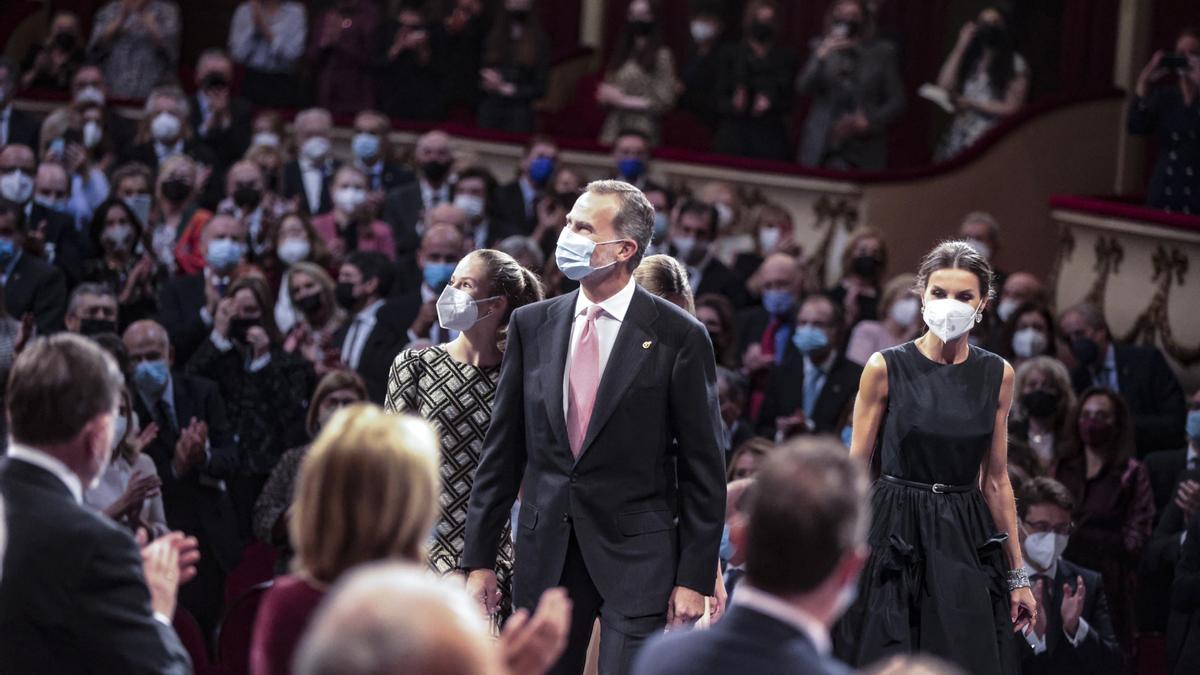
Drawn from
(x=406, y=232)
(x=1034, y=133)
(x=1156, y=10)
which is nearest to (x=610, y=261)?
(x=406, y=232)

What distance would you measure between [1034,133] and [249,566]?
655 centimetres

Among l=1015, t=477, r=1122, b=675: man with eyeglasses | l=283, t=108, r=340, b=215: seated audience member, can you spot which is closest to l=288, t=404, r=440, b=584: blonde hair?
l=1015, t=477, r=1122, b=675: man with eyeglasses

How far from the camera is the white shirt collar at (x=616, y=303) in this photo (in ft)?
16.1

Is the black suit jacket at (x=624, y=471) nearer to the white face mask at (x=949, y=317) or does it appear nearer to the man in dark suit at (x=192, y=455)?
the white face mask at (x=949, y=317)

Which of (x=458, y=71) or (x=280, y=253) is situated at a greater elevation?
(x=458, y=71)

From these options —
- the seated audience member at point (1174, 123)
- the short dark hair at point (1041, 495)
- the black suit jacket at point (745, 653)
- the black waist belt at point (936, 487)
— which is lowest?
the short dark hair at point (1041, 495)

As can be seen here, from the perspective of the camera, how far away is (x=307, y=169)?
11352mm

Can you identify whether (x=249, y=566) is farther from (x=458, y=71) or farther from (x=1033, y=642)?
(x=458, y=71)

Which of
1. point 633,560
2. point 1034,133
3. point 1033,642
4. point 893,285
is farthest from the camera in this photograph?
point 1034,133

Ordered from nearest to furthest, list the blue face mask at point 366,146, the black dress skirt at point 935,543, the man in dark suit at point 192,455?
the black dress skirt at point 935,543 → the man in dark suit at point 192,455 → the blue face mask at point 366,146

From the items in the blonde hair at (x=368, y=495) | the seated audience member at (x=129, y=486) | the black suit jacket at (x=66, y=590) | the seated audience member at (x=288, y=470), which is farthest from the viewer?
the seated audience member at (x=288, y=470)

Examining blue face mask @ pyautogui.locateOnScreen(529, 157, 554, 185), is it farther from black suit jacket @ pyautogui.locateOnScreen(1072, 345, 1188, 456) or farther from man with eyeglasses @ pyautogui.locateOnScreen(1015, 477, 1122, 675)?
man with eyeglasses @ pyautogui.locateOnScreen(1015, 477, 1122, 675)

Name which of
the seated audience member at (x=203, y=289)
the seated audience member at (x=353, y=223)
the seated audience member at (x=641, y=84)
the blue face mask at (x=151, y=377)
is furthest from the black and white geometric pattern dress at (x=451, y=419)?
the seated audience member at (x=641, y=84)

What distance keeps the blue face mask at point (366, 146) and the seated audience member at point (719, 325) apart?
3759mm
